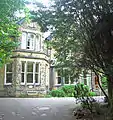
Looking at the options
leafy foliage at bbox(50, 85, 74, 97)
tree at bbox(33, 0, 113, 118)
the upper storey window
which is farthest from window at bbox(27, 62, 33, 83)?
tree at bbox(33, 0, 113, 118)

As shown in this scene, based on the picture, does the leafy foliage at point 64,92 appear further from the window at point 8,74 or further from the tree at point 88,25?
the tree at point 88,25

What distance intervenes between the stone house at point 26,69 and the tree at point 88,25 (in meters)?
15.7

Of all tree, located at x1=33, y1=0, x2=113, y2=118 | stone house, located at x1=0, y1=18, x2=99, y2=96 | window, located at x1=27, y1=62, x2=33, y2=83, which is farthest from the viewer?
window, located at x1=27, y1=62, x2=33, y2=83

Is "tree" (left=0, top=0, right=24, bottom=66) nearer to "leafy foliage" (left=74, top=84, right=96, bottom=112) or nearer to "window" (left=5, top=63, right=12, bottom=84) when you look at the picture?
"leafy foliage" (left=74, top=84, right=96, bottom=112)

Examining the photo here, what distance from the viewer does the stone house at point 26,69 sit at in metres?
26.9

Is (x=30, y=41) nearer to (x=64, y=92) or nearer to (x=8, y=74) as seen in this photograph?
(x=8, y=74)

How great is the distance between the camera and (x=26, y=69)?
A: 1102 inches

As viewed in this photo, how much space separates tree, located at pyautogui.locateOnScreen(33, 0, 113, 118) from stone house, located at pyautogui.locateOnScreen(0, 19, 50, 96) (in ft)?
51.4

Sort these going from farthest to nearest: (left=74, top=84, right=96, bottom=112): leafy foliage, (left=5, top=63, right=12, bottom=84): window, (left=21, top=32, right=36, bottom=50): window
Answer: (left=21, top=32, right=36, bottom=50): window
(left=5, top=63, right=12, bottom=84): window
(left=74, top=84, right=96, bottom=112): leafy foliage

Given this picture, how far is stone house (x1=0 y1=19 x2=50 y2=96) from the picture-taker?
88.3ft

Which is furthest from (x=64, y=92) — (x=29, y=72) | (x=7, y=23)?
(x=7, y=23)

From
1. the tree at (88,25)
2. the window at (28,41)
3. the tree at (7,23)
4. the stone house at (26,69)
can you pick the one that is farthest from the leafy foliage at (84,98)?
the window at (28,41)

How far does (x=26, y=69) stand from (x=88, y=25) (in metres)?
18.0

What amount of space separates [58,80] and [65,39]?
1891 cm
